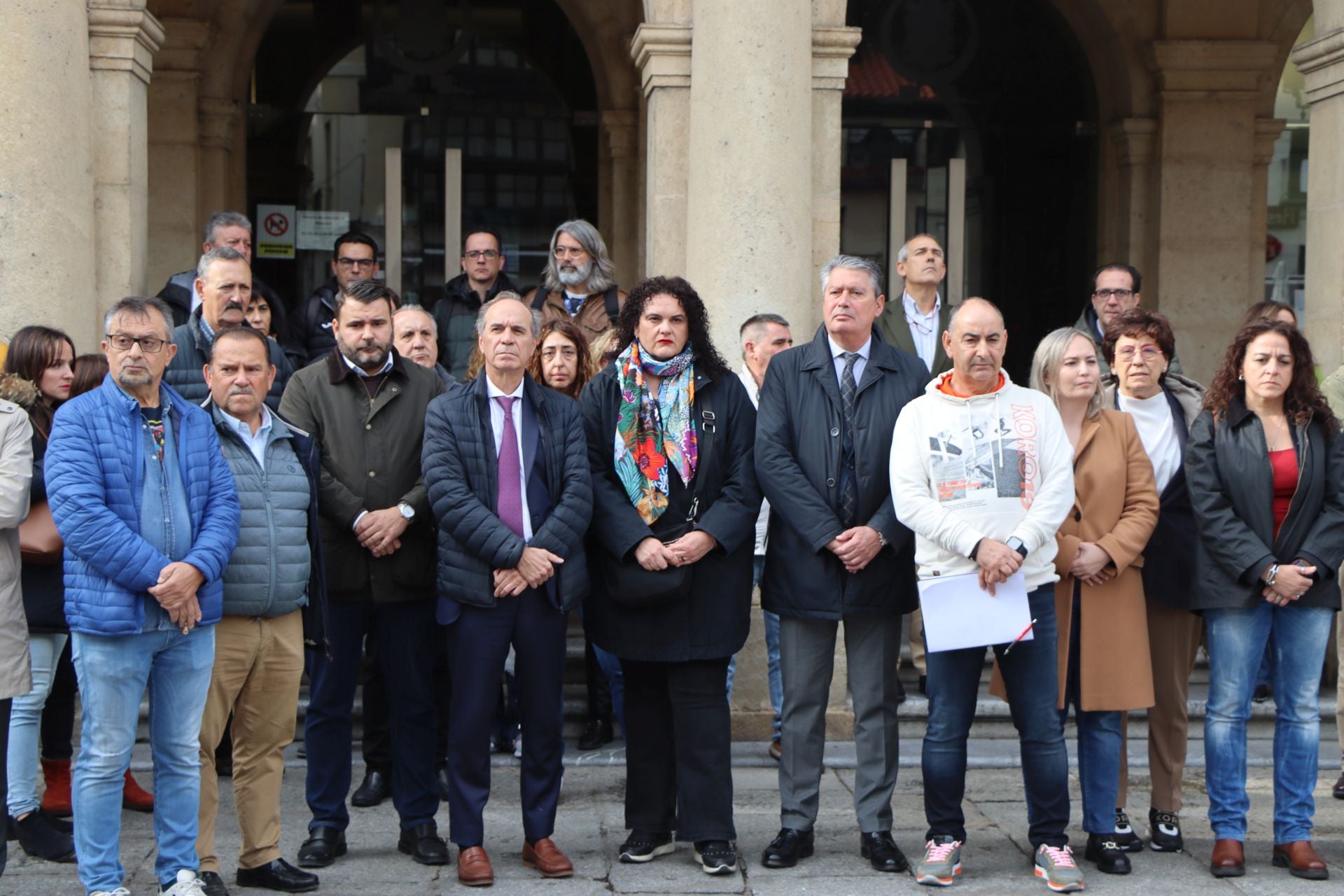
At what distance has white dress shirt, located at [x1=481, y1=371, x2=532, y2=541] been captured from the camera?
566 cm

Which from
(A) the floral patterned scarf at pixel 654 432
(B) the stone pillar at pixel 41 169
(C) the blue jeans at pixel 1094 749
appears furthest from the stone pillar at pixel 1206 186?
(B) the stone pillar at pixel 41 169

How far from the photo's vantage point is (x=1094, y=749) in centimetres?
591

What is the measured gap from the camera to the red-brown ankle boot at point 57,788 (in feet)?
20.6

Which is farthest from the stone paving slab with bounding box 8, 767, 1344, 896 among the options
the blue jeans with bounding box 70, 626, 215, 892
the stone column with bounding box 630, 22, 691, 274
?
the stone column with bounding box 630, 22, 691, 274

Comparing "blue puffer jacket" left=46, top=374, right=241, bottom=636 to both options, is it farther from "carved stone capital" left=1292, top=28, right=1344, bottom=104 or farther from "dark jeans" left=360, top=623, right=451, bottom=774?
"carved stone capital" left=1292, top=28, right=1344, bottom=104

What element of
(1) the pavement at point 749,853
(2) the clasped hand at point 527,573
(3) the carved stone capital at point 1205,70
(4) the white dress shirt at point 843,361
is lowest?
(1) the pavement at point 749,853

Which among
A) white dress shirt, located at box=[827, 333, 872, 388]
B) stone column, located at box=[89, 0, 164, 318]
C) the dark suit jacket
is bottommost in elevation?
white dress shirt, located at box=[827, 333, 872, 388]

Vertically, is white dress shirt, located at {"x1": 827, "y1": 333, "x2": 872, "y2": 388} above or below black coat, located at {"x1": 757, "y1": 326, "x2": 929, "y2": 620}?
above

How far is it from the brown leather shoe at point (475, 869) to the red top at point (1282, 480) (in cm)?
300

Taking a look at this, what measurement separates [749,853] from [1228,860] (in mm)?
1698

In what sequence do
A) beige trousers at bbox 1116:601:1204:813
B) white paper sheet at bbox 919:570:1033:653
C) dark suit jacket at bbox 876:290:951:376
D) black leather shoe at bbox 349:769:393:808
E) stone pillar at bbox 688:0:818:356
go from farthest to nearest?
stone pillar at bbox 688:0:818:356
dark suit jacket at bbox 876:290:951:376
black leather shoe at bbox 349:769:393:808
beige trousers at bbox 1116:601:1204:813
white paper sheet at bbox 919:570:1033:653

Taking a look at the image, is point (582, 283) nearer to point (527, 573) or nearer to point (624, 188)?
point (527, 573)

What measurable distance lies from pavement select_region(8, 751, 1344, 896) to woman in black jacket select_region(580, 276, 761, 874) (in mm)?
227

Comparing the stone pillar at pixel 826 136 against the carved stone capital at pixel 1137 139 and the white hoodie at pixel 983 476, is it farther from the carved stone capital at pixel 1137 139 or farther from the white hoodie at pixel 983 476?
the carved stone capital at pixel 1137 139
